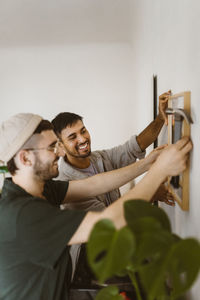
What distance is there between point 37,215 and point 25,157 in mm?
302

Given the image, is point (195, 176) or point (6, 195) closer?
point (195, 176)

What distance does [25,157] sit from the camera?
1047mm

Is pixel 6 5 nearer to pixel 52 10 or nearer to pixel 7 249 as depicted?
pixel 52 10

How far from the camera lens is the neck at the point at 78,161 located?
6.03 feet

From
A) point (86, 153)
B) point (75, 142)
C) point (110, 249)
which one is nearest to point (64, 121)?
point (75, 142)

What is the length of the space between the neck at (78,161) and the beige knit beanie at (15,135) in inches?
32.1

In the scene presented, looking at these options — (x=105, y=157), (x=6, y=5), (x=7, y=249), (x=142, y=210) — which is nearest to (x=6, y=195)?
(x=7, y=249)

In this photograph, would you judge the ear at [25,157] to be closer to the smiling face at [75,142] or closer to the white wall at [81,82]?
the smiling face at [75,142]

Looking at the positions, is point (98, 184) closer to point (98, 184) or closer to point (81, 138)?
point (98, 184)

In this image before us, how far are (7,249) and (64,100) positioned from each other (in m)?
3.43

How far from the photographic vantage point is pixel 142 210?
56 centimetres

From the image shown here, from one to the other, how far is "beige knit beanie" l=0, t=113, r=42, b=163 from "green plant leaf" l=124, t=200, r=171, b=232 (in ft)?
1.97

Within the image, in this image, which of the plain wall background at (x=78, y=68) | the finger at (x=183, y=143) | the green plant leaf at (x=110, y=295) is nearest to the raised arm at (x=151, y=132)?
the finger at (x=183, y=143)

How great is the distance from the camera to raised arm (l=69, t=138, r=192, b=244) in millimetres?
778
